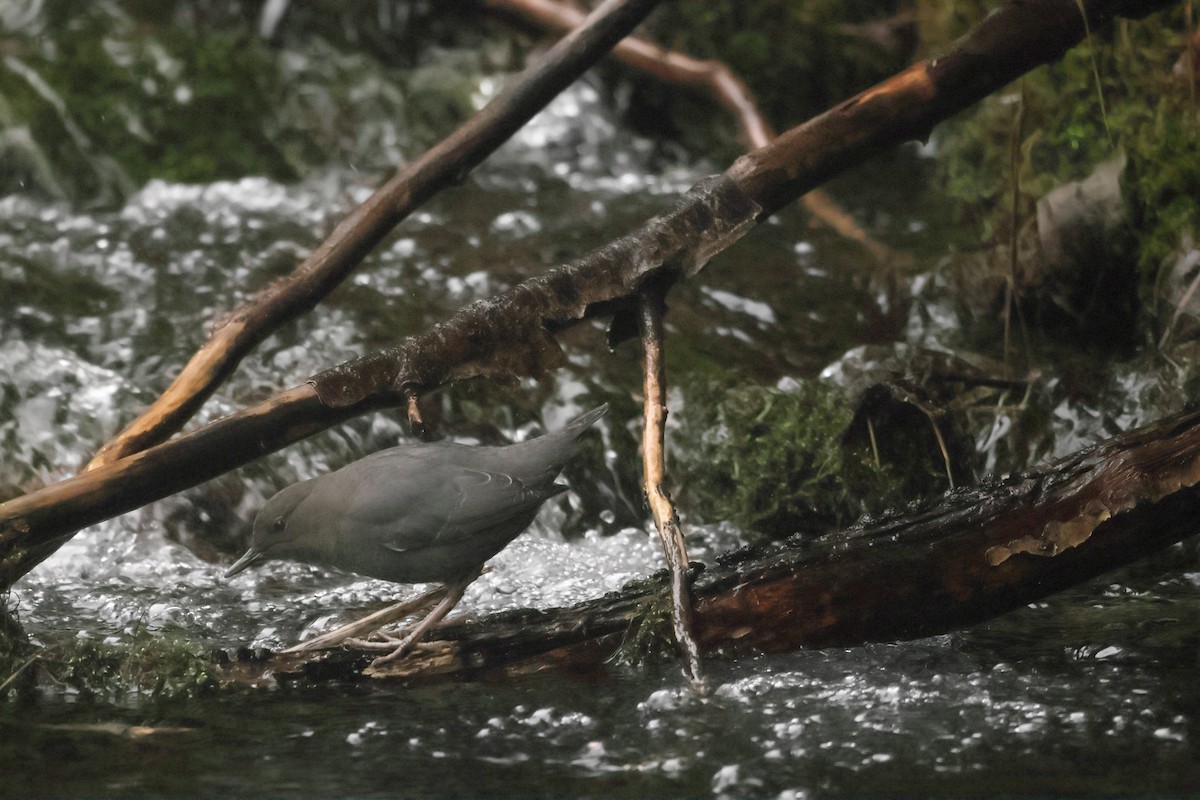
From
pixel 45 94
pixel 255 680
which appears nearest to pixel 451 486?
pixel 255 680

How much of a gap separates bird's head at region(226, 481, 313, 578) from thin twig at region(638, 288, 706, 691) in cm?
99

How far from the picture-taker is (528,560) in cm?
452

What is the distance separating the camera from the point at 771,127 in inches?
309

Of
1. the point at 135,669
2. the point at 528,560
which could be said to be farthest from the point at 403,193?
the point at 135,669

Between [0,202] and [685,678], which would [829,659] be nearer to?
[685,678]

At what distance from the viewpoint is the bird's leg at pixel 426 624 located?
3023 millimetres

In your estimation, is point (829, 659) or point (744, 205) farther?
point (744, 205)

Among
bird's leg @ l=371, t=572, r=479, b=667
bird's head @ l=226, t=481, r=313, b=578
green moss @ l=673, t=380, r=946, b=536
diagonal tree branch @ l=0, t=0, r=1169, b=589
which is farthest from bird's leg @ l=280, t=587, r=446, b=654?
green moss @ l=673, t=380, r=946, b=536

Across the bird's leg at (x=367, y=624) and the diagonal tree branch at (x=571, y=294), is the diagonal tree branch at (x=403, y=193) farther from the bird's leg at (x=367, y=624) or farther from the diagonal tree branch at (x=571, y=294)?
the bird's leg at (x=367, y=624)

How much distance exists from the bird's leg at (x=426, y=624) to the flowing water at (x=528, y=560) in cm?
8

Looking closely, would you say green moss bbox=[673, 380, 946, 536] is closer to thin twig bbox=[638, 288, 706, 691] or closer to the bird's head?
thin twig bbox=[638, 288, 706, 691]

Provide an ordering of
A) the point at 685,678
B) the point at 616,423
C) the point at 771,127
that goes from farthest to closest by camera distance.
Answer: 1. the point at 771,127
2. the point at 616,423
3. the point at 685,678

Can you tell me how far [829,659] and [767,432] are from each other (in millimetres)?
1891

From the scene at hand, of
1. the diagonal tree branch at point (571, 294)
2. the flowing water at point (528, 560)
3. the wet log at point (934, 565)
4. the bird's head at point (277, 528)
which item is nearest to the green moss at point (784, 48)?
the flowing water at point (528, 560)
